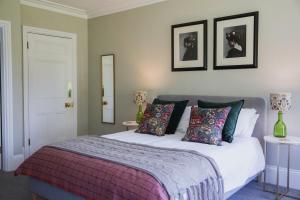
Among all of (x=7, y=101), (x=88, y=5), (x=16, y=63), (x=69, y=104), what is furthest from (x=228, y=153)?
(x=88, y=5)

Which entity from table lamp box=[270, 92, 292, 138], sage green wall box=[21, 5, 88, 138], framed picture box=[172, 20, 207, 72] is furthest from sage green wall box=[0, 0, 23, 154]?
table lamp box=[270, 92, 292, 138]

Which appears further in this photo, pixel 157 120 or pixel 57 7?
pixel 57 7

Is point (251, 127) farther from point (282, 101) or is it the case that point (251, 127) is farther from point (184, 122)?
point (184, 122)

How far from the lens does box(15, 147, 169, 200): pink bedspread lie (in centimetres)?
194

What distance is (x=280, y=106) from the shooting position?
304 centimetres

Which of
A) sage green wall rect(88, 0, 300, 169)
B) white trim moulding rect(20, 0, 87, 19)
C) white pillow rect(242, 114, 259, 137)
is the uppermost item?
white trim moulding rect(20, 0, 87, 19)

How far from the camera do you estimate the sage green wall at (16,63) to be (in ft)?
13.1

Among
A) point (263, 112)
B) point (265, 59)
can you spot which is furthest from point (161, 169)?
point (265, 59)

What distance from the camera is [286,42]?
3266 millimetres

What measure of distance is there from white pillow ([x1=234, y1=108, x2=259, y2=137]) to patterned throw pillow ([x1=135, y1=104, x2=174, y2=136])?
2.73ft

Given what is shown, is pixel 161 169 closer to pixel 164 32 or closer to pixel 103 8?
pixel 164 32

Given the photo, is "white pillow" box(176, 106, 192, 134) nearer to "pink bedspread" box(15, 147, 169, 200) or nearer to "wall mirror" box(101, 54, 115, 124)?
"pink bedspread" box(15, 147, 169, 200)

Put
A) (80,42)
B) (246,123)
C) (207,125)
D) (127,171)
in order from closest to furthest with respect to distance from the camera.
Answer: (127,171) → (207,125) → (246,123) → (80,42)

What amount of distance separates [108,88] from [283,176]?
317 cm
